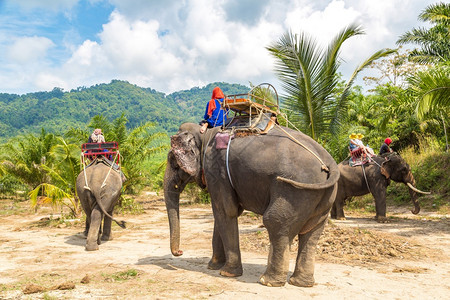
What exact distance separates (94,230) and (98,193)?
2.78 feet

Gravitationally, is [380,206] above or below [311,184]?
below

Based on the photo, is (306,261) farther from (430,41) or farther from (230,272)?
(430,41)

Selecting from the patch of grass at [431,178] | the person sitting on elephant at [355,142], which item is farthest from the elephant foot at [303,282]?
the patch of grass at [431,178]

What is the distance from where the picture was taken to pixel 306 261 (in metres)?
5.19

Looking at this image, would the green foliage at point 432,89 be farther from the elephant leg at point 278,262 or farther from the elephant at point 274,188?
the elephant leg at point 278,262

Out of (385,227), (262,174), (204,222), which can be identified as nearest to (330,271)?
(262,174)

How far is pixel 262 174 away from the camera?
16.8 ft

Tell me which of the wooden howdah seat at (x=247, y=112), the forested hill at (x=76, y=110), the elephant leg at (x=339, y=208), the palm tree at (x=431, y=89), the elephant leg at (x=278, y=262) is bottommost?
the elephant leg at (x=278, y=262)

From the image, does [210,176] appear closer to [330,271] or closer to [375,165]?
[330,271]

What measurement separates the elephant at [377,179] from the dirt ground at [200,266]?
45.1 inches

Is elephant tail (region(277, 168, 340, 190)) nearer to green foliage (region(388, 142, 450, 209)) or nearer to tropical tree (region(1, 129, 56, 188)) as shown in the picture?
green foliage (region(388, 142, 450, 209))

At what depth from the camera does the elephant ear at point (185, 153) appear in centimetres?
605

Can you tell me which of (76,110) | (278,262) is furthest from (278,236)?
(76,110)

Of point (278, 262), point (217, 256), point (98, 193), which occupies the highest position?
point (98, 193)
